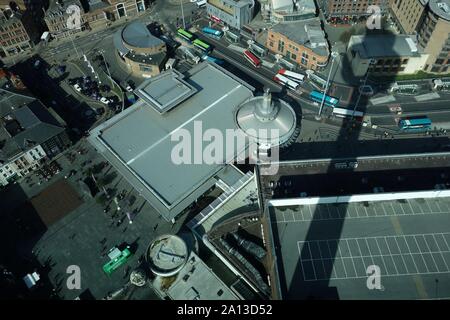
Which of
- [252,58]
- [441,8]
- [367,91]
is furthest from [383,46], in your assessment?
[252,58]

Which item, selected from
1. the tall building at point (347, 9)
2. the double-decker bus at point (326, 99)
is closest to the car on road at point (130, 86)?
the double-decker bus at point (326, 99)

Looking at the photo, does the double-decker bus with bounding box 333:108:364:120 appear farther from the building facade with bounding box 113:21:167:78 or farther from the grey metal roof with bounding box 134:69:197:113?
the building facade with bounding box 113:21:167:78

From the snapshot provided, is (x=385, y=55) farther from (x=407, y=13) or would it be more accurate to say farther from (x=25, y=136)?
(x=25, y=136)

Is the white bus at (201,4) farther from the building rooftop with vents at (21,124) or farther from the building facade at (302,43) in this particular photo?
the building rooftop with vents at (21,124)

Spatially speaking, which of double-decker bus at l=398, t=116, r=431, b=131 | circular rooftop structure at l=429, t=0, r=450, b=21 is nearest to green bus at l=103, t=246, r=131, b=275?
double-decker bus at l=398, t=116, r=431, b=131

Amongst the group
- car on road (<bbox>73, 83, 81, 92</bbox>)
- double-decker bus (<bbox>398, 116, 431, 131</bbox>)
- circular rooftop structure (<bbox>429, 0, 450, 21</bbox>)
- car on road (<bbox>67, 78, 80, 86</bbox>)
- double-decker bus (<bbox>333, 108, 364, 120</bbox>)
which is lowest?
double-decker bus (<bbox>398, 116, 431, 131</bbox>)

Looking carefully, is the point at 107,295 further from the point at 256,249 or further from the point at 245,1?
the point at 245,1

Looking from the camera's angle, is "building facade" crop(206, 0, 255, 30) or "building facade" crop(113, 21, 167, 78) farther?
"building facade" crop(206, 0, 255, 30)
